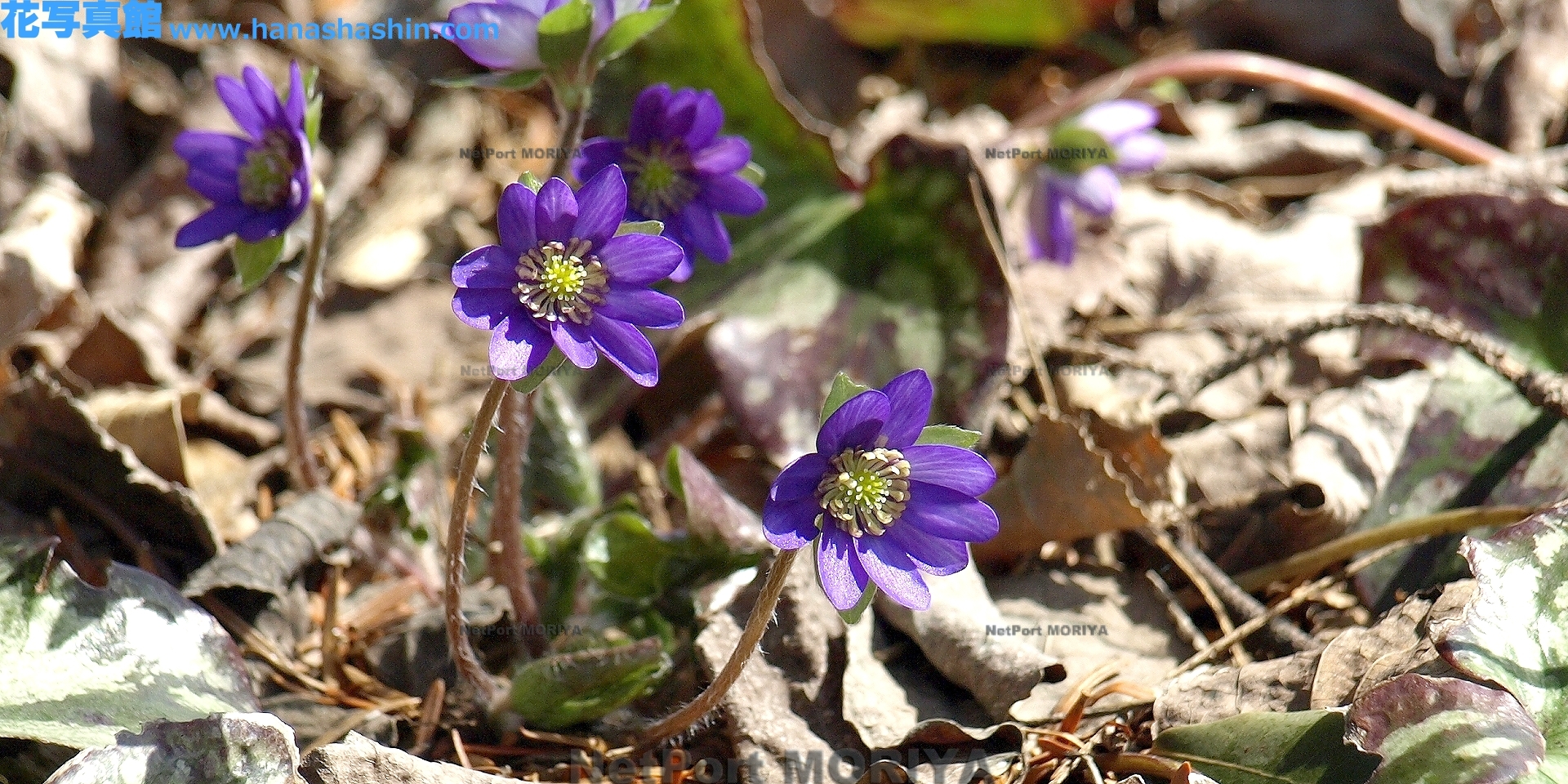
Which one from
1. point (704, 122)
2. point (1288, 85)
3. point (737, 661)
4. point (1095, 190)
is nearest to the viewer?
point (737, 661)

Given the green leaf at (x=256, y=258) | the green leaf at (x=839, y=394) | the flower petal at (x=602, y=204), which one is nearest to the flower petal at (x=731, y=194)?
the flower petal at (x=602, y=204)

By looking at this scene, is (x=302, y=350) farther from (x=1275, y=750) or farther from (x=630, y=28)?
(x=1275, y=750)

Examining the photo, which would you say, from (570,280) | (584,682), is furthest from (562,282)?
(584,682)

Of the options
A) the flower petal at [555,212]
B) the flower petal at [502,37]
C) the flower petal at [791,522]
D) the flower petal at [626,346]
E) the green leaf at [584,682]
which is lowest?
the green leaf at [584,682]

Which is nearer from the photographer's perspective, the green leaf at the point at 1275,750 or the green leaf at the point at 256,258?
the green leaf at the point at 1275,750

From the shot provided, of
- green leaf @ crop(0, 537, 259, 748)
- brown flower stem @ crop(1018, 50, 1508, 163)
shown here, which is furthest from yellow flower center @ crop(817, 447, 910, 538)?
brown flower stem @ crop(1018, 50, 1508, 163)

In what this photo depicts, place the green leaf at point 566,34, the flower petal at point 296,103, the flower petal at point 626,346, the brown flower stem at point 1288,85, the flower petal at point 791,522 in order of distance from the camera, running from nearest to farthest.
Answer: the flower petal at point 791,522 → the flower petal at point 626,346 → the green leaf at point 566,34 → the flower petal at point 296,103 → the brown flower stem at point 1288,85

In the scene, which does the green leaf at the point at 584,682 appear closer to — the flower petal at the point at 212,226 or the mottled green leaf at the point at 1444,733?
the flower petal at the point at 212,226

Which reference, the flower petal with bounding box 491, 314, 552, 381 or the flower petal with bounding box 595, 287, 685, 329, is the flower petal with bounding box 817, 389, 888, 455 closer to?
the flower petal with bounding box 595, 287, 685, 329
